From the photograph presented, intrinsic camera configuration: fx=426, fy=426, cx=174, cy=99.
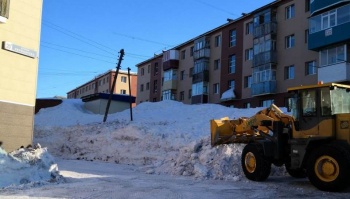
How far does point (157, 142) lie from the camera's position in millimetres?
24078

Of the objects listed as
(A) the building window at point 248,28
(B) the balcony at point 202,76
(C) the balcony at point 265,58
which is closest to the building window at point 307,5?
(C) the balcony at point 265,58

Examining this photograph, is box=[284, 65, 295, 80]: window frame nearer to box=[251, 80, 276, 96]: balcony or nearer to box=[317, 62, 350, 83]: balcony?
box=[251, 80, 276, 96]: balcony

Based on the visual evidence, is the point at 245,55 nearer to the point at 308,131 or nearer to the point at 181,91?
the point at 181,91

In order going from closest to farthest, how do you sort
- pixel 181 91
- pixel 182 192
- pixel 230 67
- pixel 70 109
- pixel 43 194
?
1. pixel 43 194
2. pixel 182 192
3. pixel 70 109
4. pixel 230 67
5. pixel 181 91

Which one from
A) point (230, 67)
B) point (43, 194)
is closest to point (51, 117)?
point (230, 67)

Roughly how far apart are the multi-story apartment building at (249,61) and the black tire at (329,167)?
17.3 metres

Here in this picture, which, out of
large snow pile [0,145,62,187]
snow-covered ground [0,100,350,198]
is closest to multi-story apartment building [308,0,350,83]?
snow-covered ground [0,100,350,198]

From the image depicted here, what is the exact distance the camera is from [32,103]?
A: 56.1ft

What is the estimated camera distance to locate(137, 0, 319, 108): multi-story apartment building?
1449 inches

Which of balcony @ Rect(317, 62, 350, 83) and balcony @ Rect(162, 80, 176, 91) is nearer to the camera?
balcony @ Rect(317, 62, 350, 83)

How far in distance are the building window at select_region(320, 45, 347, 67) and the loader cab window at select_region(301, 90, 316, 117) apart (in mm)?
20782

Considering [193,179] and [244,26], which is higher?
[244,26]

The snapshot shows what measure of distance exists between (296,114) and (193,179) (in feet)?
13.1

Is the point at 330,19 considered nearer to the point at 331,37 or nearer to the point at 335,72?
the point at 331,37
